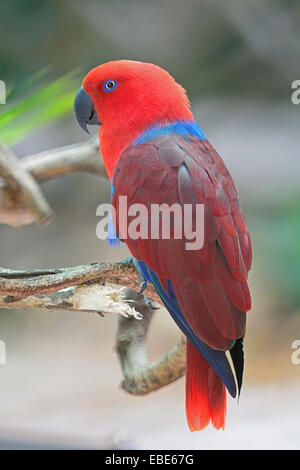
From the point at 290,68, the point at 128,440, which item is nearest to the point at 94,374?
the point at 128,440

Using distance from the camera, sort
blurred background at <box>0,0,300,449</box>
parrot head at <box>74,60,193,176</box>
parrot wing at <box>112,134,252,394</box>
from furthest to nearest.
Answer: blurred background at <box>0,0,300,449</box> → parrot head at <box>74,60,193,176</box> → parrot wing at <box>112,134,252,394</box>

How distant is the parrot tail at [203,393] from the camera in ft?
1.56

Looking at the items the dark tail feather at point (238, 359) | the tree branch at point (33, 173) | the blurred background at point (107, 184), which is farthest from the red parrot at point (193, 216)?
the blurred background at point (107, 184)

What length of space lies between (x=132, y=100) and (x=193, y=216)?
0.17 m

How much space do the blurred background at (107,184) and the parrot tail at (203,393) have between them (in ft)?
2.13

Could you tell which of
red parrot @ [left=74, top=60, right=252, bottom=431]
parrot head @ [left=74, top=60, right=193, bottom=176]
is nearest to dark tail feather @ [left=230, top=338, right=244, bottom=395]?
red parrot @ [left=74, top=60, right=252, bottom=431]

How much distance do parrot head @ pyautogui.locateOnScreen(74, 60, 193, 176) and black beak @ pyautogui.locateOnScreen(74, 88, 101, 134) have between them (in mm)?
18

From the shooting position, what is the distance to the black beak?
0.59 metres

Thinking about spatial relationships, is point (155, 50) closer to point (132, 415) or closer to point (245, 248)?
point (132, 415)

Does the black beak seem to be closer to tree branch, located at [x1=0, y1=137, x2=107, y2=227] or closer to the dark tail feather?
tree branch, located at [x1=0, y1=137, x2=107, y2=227]

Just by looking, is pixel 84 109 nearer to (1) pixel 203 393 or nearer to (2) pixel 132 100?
(2) pixel 132 100

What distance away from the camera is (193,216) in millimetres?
462

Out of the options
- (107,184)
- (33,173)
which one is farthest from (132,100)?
(107,184)

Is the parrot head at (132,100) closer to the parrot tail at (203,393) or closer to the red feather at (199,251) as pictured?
the red feather at (199,251)
